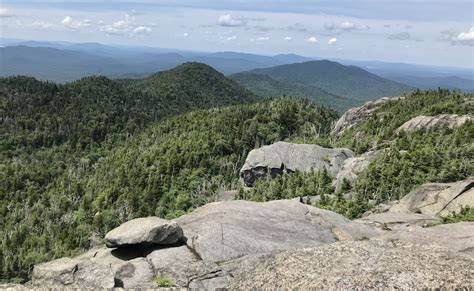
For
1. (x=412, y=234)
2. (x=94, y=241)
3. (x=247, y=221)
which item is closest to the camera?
(x=412, y=234)

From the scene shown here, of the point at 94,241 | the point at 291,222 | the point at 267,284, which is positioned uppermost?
the point at 267,284

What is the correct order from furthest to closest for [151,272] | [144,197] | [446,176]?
1. [144,197]
2. [446,176]
3. [151,272]

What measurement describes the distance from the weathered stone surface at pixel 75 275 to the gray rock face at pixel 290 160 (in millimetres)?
96179

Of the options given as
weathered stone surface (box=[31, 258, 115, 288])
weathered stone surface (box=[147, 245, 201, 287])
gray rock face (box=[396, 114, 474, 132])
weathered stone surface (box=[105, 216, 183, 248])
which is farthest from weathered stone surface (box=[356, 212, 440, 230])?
gray rock face (box=[396, 114, 474, 132])

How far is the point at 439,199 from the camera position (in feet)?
178

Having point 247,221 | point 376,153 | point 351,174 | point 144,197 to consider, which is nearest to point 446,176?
point 351,174

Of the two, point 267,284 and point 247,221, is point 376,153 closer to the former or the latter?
point 247,221

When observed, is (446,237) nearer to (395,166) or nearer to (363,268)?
(363,268)

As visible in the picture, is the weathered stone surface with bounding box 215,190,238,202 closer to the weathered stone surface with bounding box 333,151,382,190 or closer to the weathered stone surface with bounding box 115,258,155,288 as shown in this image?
the weathered stone surface with bounding box 333,151,382,190

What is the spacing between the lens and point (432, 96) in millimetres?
170625

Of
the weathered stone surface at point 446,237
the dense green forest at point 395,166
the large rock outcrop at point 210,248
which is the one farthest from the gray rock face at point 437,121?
the large rock outcrop at point 210,248

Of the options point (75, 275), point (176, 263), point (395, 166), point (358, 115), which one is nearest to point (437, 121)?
point (395, 166)

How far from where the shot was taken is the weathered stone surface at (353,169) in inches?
3662

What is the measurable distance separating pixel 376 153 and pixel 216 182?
7742 cm
